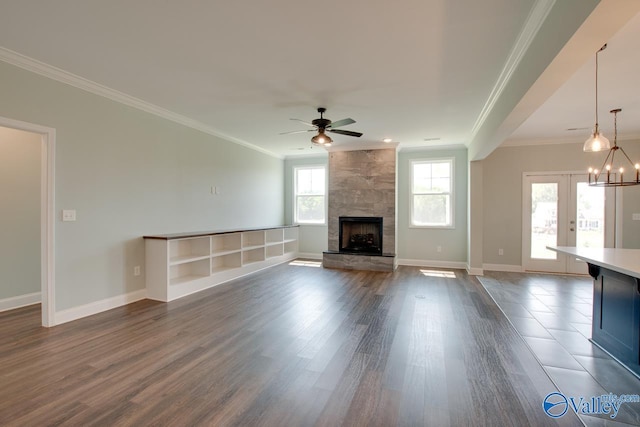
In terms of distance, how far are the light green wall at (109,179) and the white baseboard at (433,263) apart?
4.48 metres

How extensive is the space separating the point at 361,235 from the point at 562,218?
4147mm

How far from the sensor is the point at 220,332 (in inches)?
119

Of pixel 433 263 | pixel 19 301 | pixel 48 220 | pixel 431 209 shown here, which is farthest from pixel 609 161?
pixel 19 301

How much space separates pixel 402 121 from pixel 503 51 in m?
2.17

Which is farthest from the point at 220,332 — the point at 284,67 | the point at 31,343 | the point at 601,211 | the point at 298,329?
the point at 601,211

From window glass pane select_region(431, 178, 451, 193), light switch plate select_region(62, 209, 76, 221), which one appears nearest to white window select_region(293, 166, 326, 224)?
window glass pane select_region(431, 178, 451, 193)

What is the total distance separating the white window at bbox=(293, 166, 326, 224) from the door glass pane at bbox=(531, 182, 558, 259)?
187 inches

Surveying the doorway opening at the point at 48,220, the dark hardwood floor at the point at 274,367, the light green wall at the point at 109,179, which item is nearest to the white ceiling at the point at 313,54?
the light green wall at the point at 109,179

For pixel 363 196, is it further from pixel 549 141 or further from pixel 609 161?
pixel 609 161

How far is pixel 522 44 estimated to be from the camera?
2439 millimetres

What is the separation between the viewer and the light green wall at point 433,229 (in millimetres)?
6461

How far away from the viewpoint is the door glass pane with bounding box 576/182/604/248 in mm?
5648

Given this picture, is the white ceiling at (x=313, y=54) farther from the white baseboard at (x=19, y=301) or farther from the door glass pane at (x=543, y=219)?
the white baseboard at (x=19, y=301)

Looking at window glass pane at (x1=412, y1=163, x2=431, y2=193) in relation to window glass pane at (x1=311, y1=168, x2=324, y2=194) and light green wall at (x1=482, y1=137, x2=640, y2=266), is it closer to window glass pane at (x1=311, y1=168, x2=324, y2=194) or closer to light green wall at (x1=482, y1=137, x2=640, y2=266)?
light green wall at (x1=482, y1=137, x2=640, y2=266)
